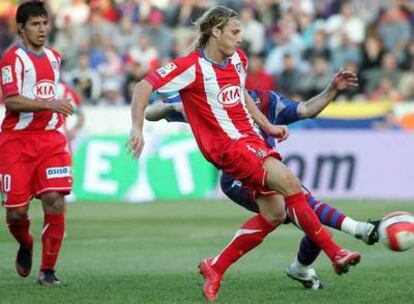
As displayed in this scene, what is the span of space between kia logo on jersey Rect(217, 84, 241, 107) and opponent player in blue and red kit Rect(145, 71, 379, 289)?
1.47 ft

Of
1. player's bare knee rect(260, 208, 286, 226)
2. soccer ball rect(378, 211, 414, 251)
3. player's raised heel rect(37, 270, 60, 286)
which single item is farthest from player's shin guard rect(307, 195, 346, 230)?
player's raised heel rect(37, 270, 60, 286)

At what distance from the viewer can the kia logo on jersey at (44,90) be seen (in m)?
10.7

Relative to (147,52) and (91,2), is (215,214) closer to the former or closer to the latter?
(147,52)

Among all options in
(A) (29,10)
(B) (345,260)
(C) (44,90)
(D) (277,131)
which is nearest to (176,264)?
(C) (44,90)

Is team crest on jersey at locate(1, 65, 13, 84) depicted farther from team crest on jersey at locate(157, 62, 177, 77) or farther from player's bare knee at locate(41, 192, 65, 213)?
team crest on jersey at locate(157, 62, 177, 77)

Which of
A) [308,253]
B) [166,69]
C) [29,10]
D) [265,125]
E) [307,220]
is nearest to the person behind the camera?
[307,220]

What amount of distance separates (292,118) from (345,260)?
1.80m

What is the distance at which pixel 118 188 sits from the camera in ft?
69.6

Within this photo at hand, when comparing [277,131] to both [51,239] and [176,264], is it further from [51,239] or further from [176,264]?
[176,264]

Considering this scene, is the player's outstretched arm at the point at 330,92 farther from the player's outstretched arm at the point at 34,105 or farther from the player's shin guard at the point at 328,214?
the player's outstretched arm at the point at 34,105

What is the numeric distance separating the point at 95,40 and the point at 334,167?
800 centimetres

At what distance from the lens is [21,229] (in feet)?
36.1

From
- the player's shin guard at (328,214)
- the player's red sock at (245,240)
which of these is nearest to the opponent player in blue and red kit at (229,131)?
the player's red sock at (245,240)

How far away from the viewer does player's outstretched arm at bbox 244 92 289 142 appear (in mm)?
9961
